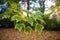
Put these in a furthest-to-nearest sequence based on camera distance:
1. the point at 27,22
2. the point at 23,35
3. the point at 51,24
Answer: the point at 51,24 → the point at 23,35 → the point at 27,22

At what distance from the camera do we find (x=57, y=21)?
612cm

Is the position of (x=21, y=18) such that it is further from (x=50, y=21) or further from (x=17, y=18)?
(x=50, y=21)

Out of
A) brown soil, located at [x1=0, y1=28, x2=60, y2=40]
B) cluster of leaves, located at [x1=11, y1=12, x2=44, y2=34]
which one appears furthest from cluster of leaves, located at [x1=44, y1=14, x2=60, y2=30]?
Result: cluster of leaves, located at [x1=11, y1=12, x2=44, y2=34]

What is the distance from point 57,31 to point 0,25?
235cm

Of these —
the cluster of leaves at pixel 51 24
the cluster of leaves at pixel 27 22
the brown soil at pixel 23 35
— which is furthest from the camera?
the cluster of leaves at pixel 51 24

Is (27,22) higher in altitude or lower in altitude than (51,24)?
higher

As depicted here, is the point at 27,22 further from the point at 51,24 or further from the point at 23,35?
the point at 51,24

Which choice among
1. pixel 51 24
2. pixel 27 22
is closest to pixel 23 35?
pixel 51 24

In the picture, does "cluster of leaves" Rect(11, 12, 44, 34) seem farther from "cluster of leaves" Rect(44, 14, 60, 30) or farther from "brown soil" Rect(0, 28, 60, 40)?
"cluster of leaves" Rect(44, 14, 60, 30)

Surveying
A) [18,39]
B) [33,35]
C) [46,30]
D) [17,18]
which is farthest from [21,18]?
[46,30]

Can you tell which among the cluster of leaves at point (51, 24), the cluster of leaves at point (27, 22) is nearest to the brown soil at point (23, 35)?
the cluster of leaves at point (51, 24)

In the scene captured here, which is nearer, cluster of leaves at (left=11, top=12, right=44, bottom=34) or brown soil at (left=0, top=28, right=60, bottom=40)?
cluster of leaves at (left=11, top=12, right=44, bottom=34)

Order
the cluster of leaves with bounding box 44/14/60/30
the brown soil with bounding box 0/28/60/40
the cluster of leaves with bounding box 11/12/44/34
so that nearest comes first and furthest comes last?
the cluster of leaves with bounding box 11/12/44/34, the brown soil with bounding box 0/28/60/40, the cluster of leaves with bounding box 44/14/60/30

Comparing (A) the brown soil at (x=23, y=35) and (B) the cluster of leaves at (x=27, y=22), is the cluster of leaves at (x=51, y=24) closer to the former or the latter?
(A) the brown soil at (x=23, y=35)
